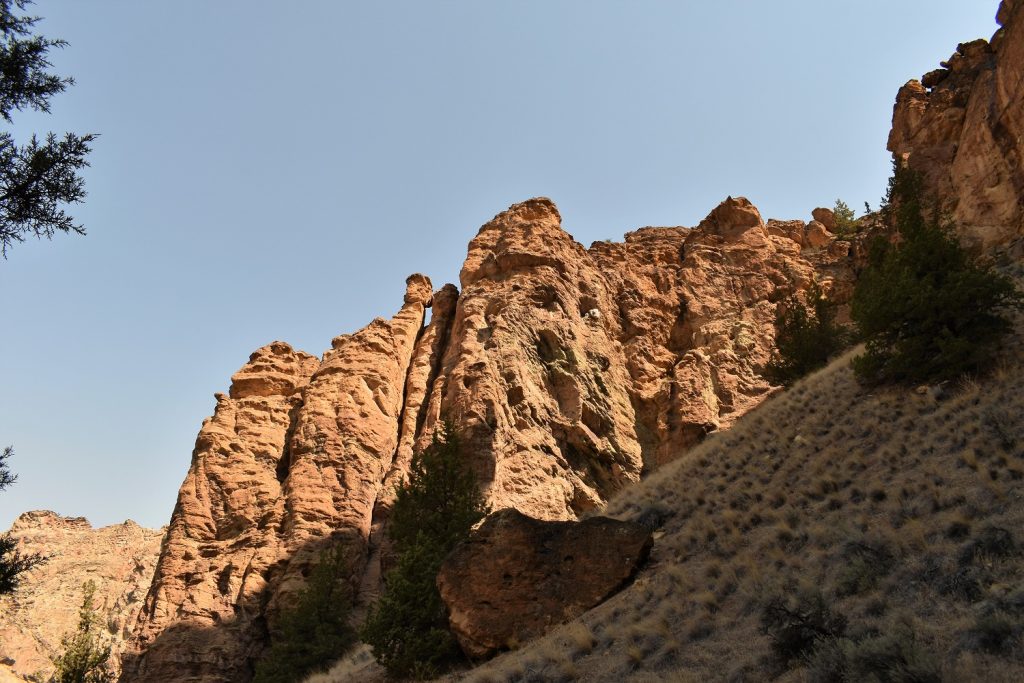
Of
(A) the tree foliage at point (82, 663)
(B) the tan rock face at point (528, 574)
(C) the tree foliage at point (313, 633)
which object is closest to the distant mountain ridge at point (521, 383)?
(A) the tree foliage at point (82, 663)

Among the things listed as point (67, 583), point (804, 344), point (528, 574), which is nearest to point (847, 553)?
point (528, 574)

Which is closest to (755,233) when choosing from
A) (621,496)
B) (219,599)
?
(621,496)

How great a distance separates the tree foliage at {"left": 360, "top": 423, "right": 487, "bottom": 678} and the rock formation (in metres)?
24.0

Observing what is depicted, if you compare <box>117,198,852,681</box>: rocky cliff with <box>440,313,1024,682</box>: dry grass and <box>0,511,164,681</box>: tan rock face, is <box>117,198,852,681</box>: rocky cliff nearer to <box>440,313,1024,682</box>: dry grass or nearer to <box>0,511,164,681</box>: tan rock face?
<box>440,313,1024,682</box>: dry grass

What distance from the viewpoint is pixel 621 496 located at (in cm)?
2505

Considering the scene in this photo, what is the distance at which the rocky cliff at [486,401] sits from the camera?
30.5 meters

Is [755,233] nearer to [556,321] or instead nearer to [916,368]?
[556,321]

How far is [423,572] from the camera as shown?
702 inches

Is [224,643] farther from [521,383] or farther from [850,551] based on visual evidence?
[850,551]

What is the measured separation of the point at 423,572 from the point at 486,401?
14941mm

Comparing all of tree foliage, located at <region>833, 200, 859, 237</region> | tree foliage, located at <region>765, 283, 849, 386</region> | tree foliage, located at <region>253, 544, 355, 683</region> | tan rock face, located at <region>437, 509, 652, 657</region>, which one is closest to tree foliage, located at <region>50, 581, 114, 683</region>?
tree foliage, located at <region>253, 544, 355, 683</region>

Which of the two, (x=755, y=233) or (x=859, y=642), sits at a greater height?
(x=755, y=233)

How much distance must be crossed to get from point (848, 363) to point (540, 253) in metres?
21.2

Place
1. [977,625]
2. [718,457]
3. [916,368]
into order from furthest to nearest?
[718,457]
[916,368]
[977,625]
